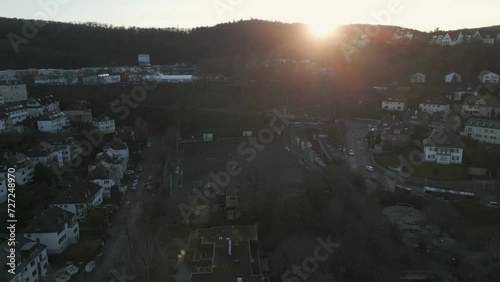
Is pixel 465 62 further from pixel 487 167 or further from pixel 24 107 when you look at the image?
pixel 24 107

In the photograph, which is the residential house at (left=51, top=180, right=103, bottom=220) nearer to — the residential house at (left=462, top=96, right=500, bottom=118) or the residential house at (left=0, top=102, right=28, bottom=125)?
the residential house at (left=0, top=102, right=28, bottom=125)

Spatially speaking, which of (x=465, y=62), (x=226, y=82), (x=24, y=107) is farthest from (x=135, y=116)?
(x=465, y=62)

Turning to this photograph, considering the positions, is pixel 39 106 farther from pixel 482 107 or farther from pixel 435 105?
pixel 482 107

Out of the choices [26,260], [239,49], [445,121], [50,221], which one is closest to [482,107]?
[445,121]

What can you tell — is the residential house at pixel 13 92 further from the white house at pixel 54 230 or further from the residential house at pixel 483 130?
the residential house at pixel 483 130

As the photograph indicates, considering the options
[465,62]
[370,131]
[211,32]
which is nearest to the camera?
[370,131]
